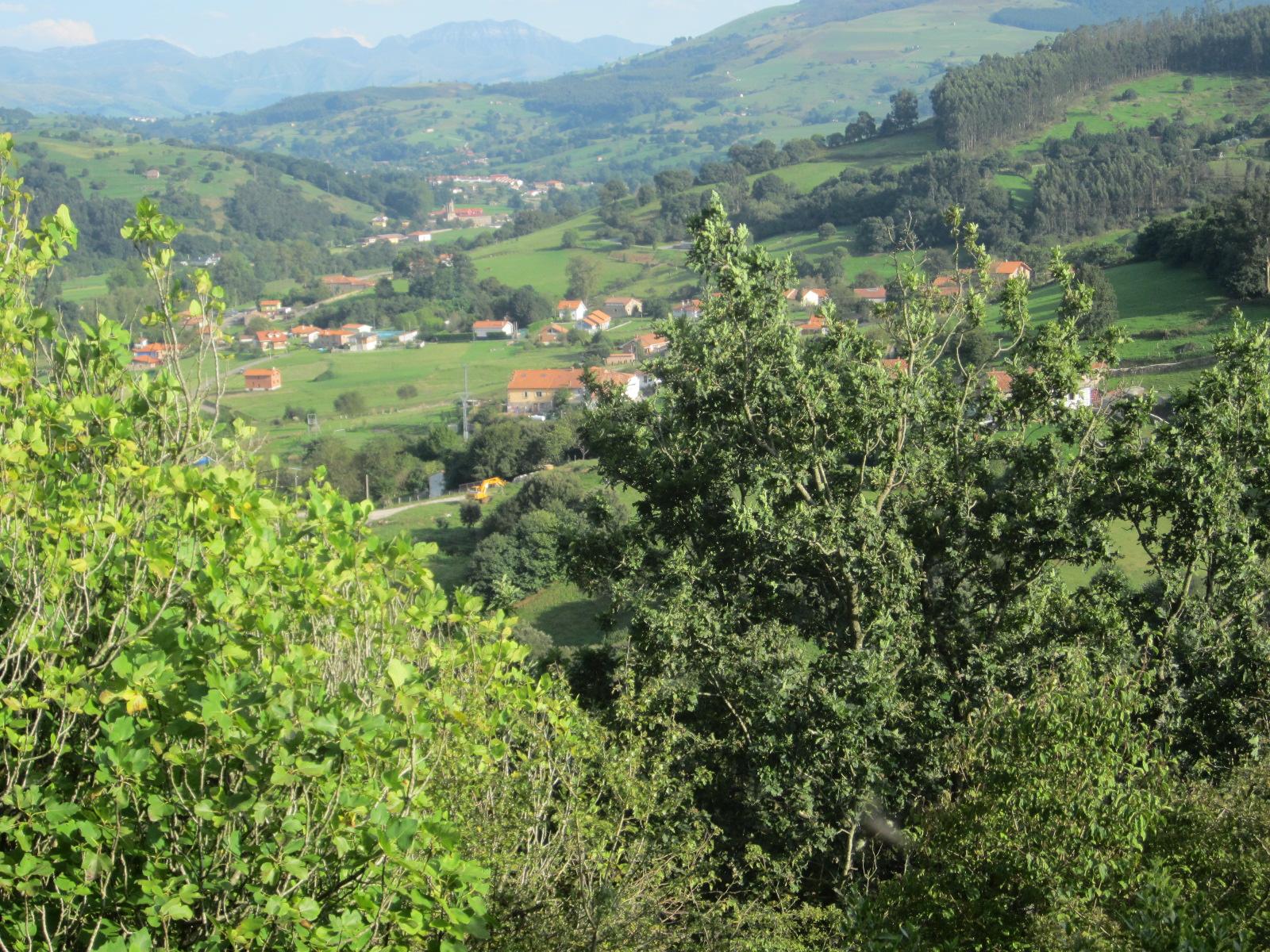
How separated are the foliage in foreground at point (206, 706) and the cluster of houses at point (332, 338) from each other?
79099 mm

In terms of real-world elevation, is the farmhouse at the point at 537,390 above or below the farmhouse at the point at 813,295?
below

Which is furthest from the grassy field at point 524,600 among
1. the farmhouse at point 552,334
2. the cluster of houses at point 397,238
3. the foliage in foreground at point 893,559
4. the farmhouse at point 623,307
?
the cluster of houses at point 397,238

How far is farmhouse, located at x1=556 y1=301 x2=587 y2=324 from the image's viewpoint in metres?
84.0

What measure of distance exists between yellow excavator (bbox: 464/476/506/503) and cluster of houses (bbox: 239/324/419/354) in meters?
36.9

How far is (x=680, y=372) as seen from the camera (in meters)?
11.1

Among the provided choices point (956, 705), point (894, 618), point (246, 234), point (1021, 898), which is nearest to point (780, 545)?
point (894, 618)

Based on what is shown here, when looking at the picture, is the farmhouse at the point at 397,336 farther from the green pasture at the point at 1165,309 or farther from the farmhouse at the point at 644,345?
the green pasture at the point at 1165,309

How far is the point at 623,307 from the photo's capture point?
83.5 meters

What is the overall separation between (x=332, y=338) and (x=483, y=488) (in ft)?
141

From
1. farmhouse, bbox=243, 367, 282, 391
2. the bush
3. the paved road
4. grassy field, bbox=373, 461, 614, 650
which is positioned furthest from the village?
grassy field, bbox=373, 461, 614, 650

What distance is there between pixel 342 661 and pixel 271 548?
140 cm

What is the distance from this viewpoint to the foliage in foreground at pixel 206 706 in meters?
3.76

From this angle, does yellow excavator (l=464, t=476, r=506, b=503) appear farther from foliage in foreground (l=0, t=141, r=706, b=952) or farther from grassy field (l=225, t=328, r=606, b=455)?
foliage in foreground (l=0, t=141, r=706, b=952)

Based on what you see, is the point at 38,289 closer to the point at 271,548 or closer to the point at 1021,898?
the point at 271,548
